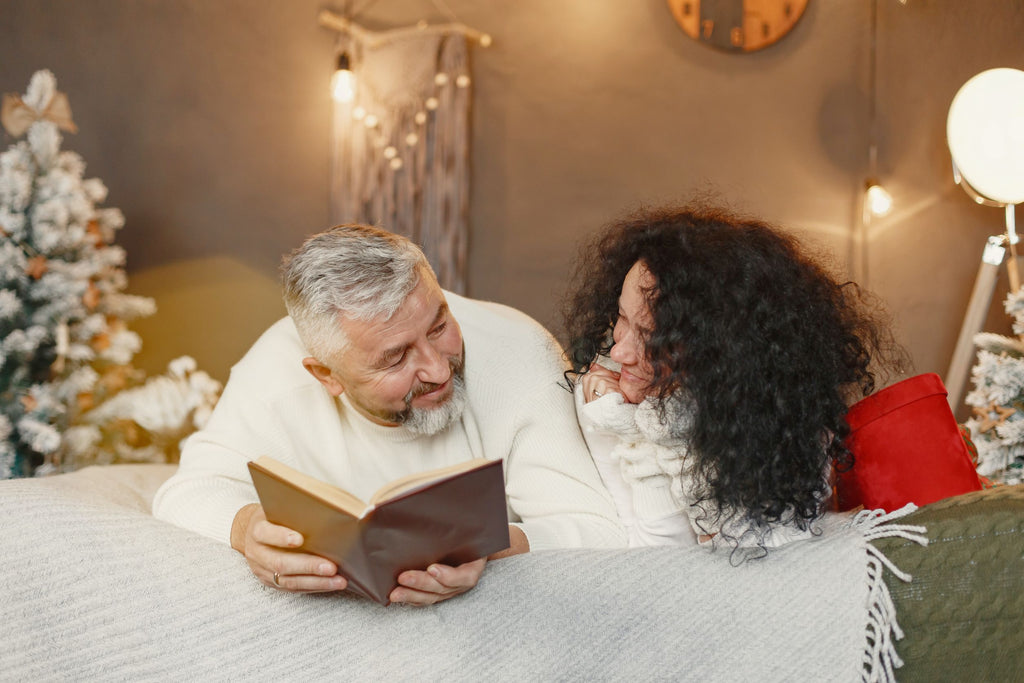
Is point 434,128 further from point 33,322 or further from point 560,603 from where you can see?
point 560,603

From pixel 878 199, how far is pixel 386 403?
2.30 meters

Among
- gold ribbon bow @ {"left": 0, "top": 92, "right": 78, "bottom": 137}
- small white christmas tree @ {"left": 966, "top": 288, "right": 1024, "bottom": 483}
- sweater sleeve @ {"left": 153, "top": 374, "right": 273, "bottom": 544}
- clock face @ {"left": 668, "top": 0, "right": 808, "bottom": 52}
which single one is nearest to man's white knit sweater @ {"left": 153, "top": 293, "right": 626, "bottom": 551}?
sweater sleeve @ {"left": 153, "top": 374, "right": 273, "bottom": 544}

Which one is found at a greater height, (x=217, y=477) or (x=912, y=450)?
(x=912, y=450)

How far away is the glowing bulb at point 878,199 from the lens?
3076mm

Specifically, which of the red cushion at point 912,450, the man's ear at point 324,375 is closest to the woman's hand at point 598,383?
the red cushion at point 912,450

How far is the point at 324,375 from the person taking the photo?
5.76 feet

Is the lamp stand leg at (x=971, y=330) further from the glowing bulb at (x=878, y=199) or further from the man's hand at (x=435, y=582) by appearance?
the man's hand at (x=435, y=582)

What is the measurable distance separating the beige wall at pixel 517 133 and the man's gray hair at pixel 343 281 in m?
1.70

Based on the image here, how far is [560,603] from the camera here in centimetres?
129

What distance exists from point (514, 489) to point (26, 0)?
300 cm

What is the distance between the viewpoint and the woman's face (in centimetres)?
143

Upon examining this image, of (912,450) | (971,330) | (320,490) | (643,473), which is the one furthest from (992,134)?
(320,490)

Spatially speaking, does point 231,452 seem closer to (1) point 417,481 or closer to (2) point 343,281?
(2) point 343,281

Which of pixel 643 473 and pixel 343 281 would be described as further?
pixel 343 281
